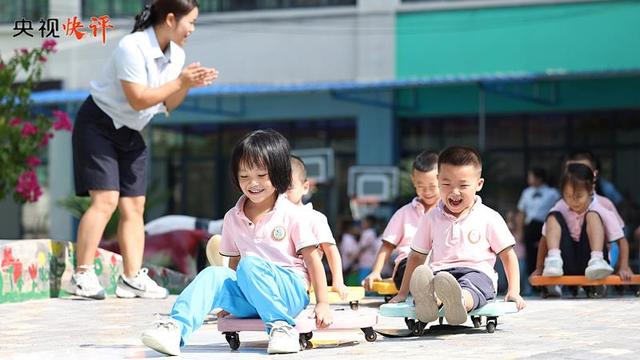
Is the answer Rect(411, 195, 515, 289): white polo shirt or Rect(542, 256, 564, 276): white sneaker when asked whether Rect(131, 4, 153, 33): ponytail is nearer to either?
Rect(411, 195, 515, 289): white polo shirt

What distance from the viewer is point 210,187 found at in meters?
23.5

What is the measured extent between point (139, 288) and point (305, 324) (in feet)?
10.4

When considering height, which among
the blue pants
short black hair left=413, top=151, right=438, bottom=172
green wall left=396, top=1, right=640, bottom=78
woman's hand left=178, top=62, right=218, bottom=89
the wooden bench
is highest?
green wall left=396, top=1, right=640, bottom=78

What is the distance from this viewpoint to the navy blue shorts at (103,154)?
7.69 m

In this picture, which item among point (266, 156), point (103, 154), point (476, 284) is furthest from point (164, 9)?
point (476, 284)

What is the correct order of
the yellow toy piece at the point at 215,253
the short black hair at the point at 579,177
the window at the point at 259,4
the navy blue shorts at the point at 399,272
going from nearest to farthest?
1. the yellow toy piece at the point at 215,253
2. the navy blue shorts at the point at 399,272
3. the short black hair at the point at 579,177
4. the window at the point at 259,4

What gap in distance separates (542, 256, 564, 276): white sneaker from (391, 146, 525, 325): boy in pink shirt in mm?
2678

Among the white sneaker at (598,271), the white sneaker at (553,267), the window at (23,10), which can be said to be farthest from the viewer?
the window at (23,10)

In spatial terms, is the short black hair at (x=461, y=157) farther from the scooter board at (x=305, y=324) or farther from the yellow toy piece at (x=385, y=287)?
the yellow toy piece at (x=385, y=287)

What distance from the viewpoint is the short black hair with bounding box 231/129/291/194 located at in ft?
16.5

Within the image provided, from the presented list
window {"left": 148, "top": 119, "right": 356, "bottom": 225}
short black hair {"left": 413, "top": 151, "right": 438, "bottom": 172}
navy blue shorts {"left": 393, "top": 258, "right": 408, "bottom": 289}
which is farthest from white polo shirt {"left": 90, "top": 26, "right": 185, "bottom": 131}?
window {"left": 148, "top": 119, "right": 356, "bottom": 225}

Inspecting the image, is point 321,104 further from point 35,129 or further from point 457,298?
point 457,298

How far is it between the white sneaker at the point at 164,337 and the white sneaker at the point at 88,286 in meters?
3.11

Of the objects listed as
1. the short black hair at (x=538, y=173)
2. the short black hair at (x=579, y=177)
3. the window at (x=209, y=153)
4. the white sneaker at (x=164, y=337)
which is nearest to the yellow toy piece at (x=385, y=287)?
the short black hair at (x=579, y=177)
